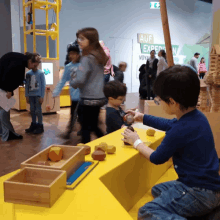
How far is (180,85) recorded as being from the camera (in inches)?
51.2

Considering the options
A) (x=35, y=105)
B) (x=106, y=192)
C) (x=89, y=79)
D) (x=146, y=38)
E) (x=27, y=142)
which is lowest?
(x=27, y=142)

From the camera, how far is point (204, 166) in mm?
1303

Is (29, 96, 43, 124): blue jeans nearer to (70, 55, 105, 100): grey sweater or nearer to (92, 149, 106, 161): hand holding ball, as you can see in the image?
(70, 55, 105, 100): grey sweater

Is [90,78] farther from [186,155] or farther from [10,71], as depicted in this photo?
[10,71]

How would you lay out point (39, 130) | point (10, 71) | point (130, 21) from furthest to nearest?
point (130, 21), point (39, 130), point (10, 71)

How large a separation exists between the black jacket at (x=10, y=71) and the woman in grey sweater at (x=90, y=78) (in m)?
1.73

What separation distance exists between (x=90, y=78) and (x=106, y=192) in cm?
155

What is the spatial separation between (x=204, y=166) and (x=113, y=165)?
46cm

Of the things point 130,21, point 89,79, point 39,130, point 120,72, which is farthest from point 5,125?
point 130,21

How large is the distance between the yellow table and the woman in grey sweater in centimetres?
62

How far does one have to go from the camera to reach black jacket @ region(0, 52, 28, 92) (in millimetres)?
3879

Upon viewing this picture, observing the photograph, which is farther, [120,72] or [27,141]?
[120,72]

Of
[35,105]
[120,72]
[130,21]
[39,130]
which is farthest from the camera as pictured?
[130,21]

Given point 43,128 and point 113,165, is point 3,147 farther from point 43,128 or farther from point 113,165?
point 113,165
